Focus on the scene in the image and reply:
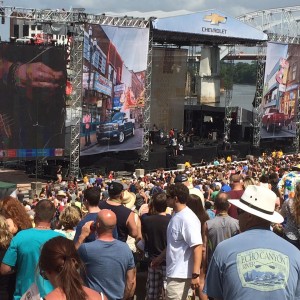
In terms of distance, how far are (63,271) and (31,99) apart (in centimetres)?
2163

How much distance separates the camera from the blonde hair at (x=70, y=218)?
5.68m

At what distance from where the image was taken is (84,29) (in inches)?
980

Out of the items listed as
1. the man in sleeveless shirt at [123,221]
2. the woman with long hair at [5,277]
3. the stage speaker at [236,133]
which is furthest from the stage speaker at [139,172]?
the woman with long hair at [5,277]

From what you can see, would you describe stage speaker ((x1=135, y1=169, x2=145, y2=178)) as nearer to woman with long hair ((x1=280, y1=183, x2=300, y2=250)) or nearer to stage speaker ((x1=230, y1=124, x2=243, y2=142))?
stage speaker ((x1=230, y1=124, x2=243, y2=142))

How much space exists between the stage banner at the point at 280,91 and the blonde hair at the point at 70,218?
28.8m

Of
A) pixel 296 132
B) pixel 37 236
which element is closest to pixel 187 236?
pixel 37 236

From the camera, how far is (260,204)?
11.5ft

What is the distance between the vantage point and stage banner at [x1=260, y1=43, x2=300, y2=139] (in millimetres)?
33750

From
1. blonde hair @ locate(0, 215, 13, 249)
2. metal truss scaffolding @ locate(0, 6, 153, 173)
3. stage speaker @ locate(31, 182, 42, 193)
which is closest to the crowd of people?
blonde hair @ locate(0, 215, 13, 249)

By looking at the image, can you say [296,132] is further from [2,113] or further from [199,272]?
[199,272]

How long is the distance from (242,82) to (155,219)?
80.3 metres

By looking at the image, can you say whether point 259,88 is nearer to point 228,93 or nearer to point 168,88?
point 228,93

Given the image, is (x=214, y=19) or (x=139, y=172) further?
(x=214, y=19)

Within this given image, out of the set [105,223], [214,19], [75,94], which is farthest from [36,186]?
[105,223]
